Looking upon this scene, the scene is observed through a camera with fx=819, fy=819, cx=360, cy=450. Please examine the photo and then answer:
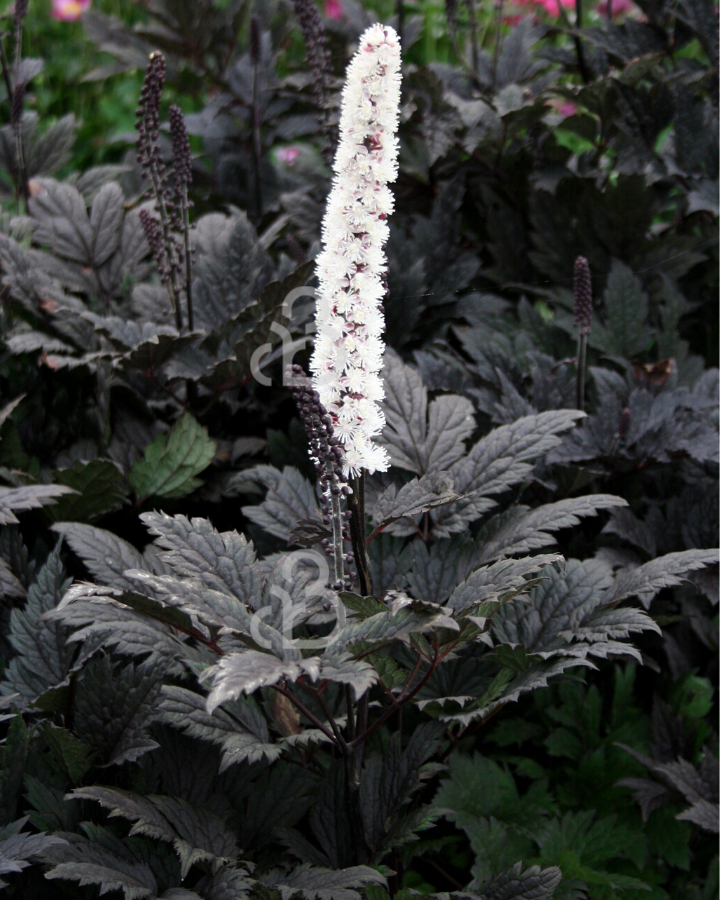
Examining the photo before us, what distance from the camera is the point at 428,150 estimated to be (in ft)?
7.83

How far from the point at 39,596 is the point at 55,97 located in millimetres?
3469

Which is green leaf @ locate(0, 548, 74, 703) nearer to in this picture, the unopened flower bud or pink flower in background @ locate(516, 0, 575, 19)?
the unopened flower bud

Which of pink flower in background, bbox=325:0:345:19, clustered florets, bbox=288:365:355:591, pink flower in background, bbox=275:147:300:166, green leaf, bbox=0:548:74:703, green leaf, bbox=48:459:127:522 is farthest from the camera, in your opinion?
pink flower in background, bbox=325:0:345:19

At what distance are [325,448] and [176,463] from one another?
2.57 feet

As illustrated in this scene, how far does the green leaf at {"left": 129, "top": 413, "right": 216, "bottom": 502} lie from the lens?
1752 mm

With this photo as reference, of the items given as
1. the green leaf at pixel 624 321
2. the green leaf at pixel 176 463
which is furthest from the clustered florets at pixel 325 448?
the green leaf at pixel 624 321

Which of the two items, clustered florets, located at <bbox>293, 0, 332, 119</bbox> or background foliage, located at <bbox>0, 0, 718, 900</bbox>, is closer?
background foliage, located at <bbox>0, 0, 718, 900</bbox>

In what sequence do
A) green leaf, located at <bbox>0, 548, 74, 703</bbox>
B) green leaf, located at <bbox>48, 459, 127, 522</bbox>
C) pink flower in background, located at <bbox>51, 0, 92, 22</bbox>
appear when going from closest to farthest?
green leaf, located at <bbox>0, 548, 74, 703</bbox>, green leaf, located at <bbox>48, 459, 127, 522</bbox>, pink flower in background, located at <bbox>51, 0, 92, 22</bbox>

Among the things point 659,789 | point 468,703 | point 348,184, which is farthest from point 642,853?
point 348,184

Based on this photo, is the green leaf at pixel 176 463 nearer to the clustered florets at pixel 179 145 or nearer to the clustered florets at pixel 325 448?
the clustered florets at pixel 179 145

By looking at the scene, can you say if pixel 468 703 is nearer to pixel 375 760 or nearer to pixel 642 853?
pixel 375 760

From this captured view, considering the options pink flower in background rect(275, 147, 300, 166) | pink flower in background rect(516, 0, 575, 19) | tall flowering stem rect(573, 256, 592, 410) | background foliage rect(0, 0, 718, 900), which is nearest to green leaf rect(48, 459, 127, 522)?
background foliage rect(0, 0, 718, 900)

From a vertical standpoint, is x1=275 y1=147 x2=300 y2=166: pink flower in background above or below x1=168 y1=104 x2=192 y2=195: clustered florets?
above

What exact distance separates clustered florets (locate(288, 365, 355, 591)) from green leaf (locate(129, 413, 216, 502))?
2.22 ft
